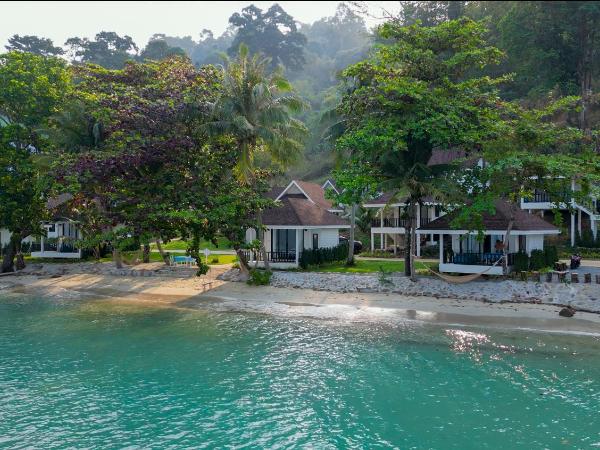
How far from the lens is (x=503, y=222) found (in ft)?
95.1

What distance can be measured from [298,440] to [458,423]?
14.0 feet

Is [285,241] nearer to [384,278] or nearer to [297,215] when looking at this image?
[297,215]

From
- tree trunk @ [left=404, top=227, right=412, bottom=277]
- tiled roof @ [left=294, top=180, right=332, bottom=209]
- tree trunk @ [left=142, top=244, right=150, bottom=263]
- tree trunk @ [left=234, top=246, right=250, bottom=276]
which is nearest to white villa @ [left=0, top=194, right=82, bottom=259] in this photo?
tree trunk @ [left=142, top=244, right=150, bottom=263]

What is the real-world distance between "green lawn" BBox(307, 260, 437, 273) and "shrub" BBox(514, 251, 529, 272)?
20.9ft

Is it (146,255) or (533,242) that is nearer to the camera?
(533,242)

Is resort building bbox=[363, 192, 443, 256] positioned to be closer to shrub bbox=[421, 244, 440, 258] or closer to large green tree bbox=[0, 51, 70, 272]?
shrub bbox=[421, 244, 440, 258]

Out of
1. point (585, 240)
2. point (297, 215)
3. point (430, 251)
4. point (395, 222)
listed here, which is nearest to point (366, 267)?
point (297, 215)

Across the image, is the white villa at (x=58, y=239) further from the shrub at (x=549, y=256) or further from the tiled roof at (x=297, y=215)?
the shrub at (x=549, y=256)

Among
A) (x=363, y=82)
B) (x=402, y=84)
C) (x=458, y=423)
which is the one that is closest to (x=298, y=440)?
(x=458, y=423)

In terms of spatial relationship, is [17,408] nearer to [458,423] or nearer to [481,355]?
[458,423]

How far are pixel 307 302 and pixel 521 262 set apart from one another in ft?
40.7

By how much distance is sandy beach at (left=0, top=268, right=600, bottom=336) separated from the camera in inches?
901

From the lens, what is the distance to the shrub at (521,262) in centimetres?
2816

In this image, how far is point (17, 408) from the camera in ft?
45.9
